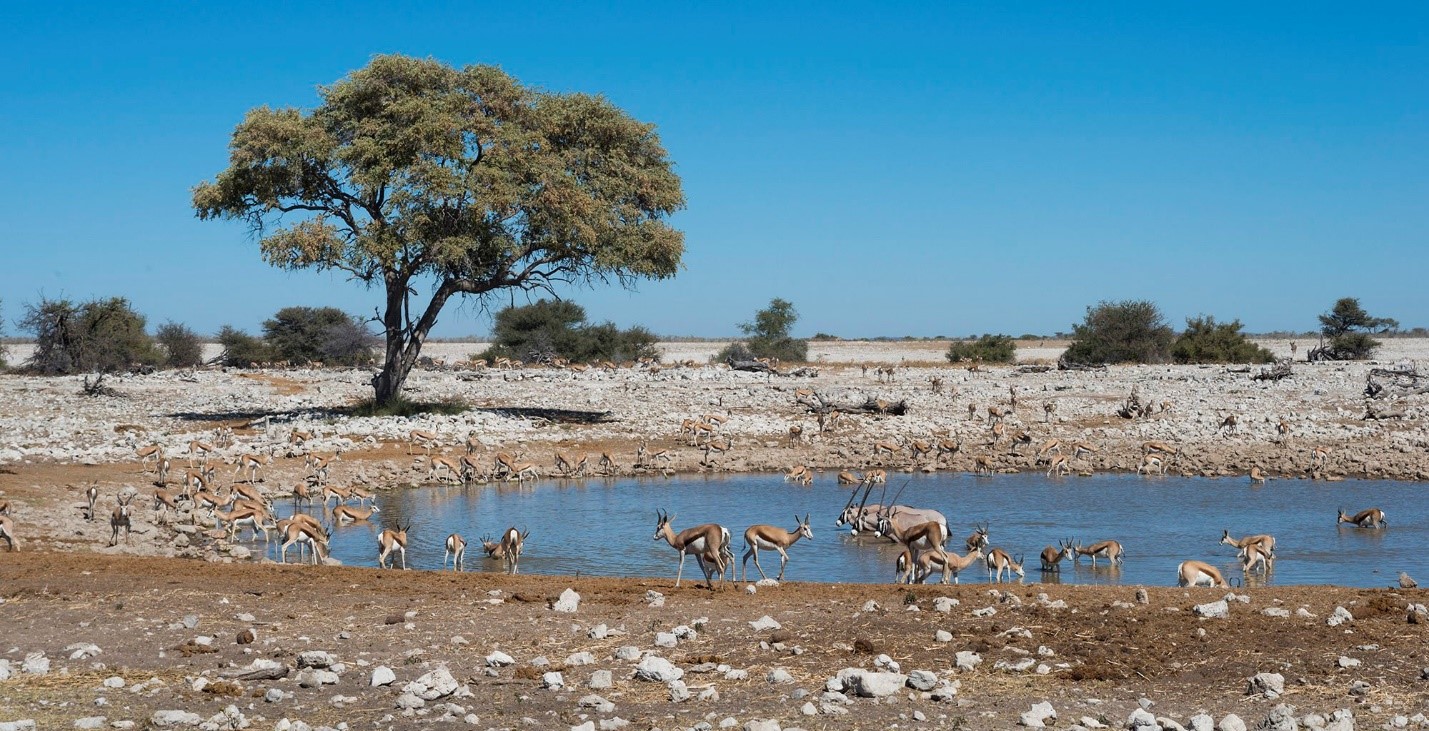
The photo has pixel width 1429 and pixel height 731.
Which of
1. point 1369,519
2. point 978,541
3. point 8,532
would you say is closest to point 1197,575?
point 978,541

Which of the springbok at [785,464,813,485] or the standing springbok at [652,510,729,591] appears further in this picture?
the springbok at [785,464,813,485]

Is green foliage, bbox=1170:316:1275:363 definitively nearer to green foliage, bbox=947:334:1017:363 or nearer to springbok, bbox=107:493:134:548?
green foliage, bbox=947:334:1017:363

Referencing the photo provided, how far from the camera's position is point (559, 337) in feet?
197

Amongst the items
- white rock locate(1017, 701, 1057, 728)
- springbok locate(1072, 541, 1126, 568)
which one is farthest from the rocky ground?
springbok locate(1072, 541, 1126, 568)

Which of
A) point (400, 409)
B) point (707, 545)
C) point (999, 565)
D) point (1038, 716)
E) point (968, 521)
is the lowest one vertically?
point (968, 521)

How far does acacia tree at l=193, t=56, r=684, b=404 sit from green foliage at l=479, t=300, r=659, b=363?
25.5 m

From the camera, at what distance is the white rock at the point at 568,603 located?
10.7m

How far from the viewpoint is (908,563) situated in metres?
13.2

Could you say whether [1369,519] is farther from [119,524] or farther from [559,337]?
[559,337]

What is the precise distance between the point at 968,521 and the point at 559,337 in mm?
43150

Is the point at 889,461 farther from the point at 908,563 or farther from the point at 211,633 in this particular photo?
the point at 211,633

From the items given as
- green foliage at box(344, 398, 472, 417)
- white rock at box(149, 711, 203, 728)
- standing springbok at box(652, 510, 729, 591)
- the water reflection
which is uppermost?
green foliage at box(344, 398, 472, 417)

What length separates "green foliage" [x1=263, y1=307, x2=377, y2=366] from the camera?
5641cm

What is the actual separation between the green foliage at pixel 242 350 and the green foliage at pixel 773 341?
70.3 feet
